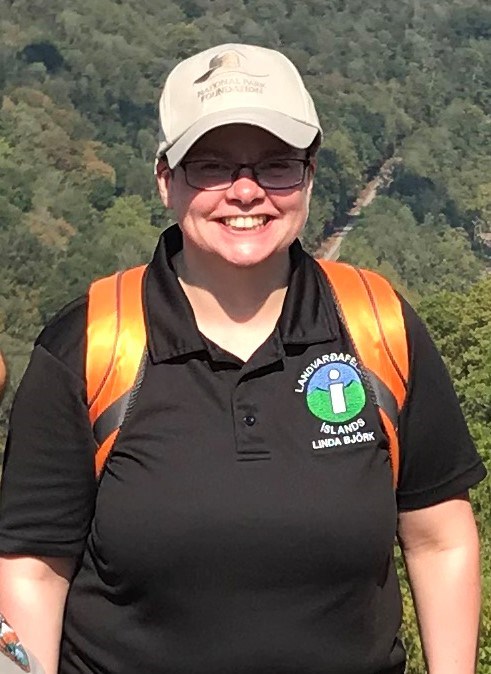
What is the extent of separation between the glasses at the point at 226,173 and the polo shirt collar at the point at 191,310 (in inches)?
6.5

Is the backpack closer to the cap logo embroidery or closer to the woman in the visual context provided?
the woman

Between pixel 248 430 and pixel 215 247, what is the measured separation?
315 millimetres

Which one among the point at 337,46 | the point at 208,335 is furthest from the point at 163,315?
the point at 337,46

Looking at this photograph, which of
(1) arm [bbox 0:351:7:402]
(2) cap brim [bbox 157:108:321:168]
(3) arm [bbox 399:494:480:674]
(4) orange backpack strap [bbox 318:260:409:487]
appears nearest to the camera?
(1) arm [bbox 0:351:7:402]

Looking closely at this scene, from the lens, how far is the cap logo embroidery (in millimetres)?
2154

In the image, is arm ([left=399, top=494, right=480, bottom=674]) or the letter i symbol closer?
the letter i symbol

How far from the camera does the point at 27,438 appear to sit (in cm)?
220

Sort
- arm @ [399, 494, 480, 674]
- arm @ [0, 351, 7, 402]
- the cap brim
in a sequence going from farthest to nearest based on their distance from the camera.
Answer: arm @ [399, 494, 480, 674]
the cap brim
arm @ [0, 351, 7, 402]

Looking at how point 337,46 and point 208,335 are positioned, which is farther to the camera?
point 337,46

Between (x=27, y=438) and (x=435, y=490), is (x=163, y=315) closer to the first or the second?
(x=27, y=438)

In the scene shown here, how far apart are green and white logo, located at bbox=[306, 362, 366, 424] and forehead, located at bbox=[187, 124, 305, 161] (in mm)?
383


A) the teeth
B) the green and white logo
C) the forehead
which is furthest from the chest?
the forehead

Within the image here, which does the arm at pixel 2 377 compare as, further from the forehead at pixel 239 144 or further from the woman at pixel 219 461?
the forehead at pixel 239 144

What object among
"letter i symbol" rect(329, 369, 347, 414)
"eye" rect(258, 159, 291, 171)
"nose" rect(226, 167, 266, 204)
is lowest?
"letter i symbol" rect(329, 369, 347, 414)
